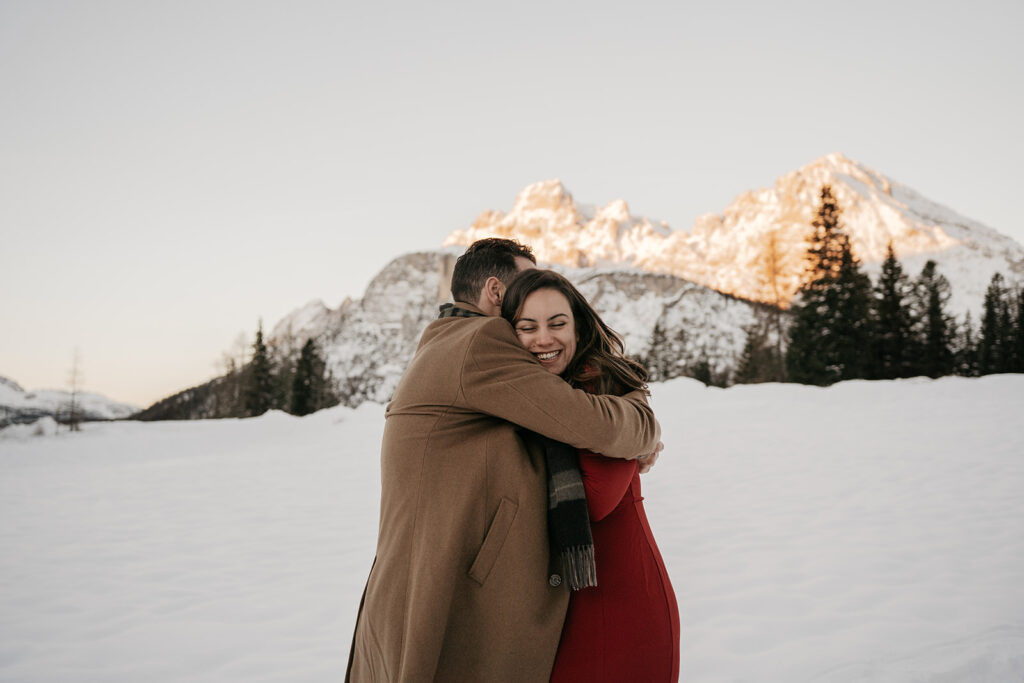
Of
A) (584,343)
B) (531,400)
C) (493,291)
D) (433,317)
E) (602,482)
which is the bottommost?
(602,482)

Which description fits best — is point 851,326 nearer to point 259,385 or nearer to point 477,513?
point 477,513

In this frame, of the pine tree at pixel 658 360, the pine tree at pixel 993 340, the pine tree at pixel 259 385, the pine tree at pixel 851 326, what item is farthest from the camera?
the pine tree at pixel 658 360

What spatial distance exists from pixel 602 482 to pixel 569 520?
0.16 m

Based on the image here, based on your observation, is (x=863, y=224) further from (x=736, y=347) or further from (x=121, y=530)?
(x=121, y=530)

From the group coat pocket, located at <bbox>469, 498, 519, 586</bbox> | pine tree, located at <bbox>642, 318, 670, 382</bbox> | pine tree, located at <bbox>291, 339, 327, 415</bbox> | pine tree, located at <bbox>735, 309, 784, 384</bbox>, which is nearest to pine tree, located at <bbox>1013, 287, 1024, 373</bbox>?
pine tree, located at <bbox>735, 309, 784, 384</bbox>

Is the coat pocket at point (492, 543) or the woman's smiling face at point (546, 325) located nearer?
the coat pocket at point (492, 543)

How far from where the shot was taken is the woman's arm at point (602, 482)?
1668 mm

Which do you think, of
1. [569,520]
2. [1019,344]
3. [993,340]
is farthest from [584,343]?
[993,340]

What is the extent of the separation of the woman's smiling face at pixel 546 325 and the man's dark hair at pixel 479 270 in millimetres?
267

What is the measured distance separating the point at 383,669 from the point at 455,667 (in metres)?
0.22

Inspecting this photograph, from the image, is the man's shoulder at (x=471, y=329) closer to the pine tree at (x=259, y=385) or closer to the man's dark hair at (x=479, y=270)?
the man's dark hair at (x=479, y=270)

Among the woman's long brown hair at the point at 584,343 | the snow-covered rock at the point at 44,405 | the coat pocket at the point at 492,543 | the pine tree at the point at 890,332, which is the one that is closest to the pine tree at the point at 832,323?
the pine tree at the point at 890,332

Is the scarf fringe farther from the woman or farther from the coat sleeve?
the coat sleeve

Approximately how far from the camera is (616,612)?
1.68 metres
